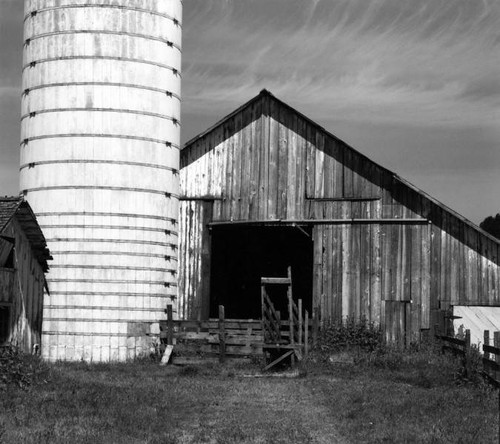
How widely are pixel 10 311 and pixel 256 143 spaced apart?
9517 mm

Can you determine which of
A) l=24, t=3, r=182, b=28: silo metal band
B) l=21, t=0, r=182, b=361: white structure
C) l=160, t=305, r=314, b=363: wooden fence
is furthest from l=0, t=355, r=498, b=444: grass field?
l=24, t=3, r=182, b=28: silo metal band

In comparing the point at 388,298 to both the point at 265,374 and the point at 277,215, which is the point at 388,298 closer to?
the point at 277,215

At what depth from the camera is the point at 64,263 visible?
2562 centimetres

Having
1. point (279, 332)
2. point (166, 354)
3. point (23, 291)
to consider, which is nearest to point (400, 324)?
point (279, 332)

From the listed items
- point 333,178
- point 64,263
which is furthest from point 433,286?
point 64,263

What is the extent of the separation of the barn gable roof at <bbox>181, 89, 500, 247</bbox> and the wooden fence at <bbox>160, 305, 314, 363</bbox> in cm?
530

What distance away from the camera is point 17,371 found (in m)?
18.9

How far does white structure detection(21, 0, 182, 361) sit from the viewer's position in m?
25.6

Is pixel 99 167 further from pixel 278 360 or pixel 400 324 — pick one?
pixel 400 324

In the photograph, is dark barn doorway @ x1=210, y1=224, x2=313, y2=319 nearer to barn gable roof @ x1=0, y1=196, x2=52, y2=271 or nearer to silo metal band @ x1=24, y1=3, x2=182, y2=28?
silo metal band @ x1=24, y1=3, x2=182, y2=28

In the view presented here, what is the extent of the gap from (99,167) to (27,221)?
286cm

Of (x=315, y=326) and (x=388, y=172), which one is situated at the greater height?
(x=388, y=172)

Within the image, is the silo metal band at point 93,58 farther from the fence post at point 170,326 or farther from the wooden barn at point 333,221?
the fence post at point 170,326

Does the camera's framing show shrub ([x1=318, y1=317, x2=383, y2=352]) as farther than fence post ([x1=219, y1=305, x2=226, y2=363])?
Yes
